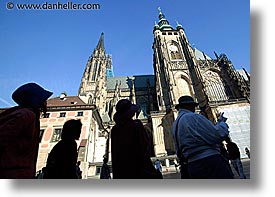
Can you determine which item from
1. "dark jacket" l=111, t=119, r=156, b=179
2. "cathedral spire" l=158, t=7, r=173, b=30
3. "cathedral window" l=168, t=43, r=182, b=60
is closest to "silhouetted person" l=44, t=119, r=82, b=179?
"dark jacket" l=111, t=119, r=156, b=179

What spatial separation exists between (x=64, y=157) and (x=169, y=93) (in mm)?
14672

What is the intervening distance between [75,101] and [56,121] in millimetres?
3191

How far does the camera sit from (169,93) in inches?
641

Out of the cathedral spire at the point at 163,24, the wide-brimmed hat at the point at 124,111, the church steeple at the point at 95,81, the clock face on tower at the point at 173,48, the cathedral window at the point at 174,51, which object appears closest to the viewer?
the wide-brimmed hat at the point at 124,111

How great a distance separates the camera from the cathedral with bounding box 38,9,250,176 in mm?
13424

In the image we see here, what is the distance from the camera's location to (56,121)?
433 inches

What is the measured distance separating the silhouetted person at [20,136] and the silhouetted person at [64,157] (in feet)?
0.92

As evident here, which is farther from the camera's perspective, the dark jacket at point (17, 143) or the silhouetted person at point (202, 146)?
the silhouetted person at point (202, 146)

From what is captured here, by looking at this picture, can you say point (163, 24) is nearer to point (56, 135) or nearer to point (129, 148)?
point (56, 135)

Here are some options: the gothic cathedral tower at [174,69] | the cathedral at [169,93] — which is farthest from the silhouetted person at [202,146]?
the gothic cathedral tower at [174,69]

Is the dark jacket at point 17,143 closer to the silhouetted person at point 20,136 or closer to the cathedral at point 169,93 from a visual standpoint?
the silhouetted person at point 20,136

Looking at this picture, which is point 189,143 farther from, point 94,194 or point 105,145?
point 105,145

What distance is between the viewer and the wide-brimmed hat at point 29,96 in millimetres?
1995
